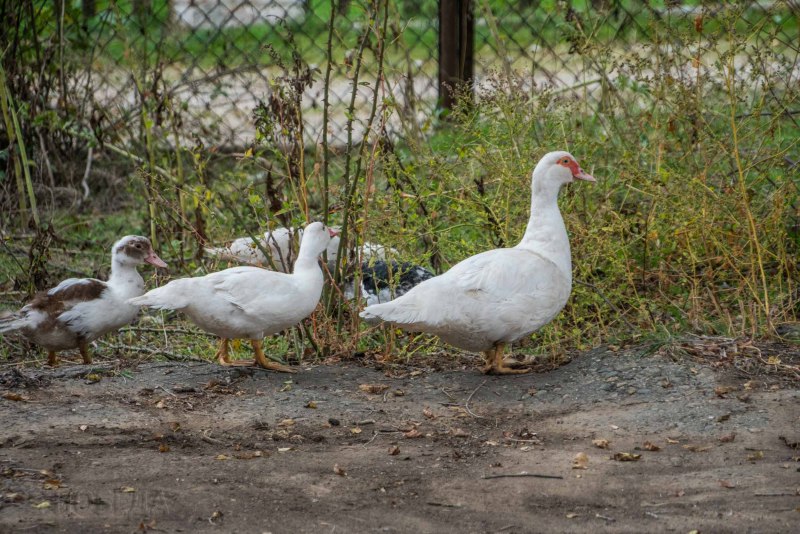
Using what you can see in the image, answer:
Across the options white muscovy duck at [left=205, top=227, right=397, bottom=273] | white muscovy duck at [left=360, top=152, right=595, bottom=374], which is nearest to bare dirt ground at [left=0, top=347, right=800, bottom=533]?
white muscovy duck at [left=360, top=152, right=595, bottom=374]

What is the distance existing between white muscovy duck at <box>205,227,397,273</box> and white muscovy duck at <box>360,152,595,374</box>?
2.19 ft

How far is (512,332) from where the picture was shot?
466 cm

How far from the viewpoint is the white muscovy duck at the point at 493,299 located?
453cm

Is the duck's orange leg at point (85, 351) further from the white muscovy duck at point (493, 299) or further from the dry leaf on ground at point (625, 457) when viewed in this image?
the dry leaf on ground at point (625, 457)

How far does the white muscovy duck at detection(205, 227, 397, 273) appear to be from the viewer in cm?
533

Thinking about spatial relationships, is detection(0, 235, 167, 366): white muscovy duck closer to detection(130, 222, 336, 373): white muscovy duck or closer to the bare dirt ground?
the bare dirt ground

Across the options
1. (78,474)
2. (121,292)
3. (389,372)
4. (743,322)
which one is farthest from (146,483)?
(743,322)

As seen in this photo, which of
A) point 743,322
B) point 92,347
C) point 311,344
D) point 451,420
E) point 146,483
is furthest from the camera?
point 92,347

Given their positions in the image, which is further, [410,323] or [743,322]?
[743,322]

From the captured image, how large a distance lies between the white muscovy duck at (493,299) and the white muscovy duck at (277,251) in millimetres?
669

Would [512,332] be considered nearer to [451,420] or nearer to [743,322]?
[451,420]

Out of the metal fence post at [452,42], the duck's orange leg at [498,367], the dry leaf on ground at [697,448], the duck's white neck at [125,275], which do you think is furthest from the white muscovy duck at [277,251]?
the metal fence post at [452,42]

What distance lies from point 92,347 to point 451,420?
7.79ft

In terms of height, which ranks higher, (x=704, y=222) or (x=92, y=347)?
(x=704, y=222)
